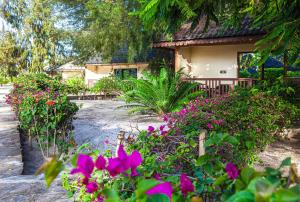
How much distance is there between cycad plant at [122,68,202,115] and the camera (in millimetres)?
11512

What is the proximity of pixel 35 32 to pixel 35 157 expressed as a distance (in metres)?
30.7

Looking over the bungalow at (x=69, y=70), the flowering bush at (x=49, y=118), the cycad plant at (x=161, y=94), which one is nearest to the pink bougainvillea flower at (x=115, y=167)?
the flowering bush at (x=49, y=118)

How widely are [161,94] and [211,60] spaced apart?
5.44 m

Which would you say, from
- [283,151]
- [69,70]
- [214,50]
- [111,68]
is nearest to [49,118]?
[283,151]

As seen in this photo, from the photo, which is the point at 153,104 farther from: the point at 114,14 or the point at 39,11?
the point at 39,11

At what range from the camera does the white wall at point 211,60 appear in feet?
50.2

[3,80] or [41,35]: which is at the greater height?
[41,35]

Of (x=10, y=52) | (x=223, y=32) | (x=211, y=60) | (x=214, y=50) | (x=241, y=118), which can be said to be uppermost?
(x=10, y=52)

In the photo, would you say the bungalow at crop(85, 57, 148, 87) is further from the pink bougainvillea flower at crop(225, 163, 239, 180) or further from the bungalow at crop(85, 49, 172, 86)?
the pink bougainvillea flower at crop(225, 163, 239, 180)

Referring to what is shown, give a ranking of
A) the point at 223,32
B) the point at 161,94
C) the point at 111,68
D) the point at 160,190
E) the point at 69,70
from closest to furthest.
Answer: the point at 160,190, the point at 161,94, the point at 223,32, the point at 111,68, the point at 69,70

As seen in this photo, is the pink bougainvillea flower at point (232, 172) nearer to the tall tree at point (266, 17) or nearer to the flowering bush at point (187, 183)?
the flowering bush at point (187, 183)

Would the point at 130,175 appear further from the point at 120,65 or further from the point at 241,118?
the point at 120,65

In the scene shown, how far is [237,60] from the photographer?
1512 centimetres

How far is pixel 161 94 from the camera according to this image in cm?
1144
